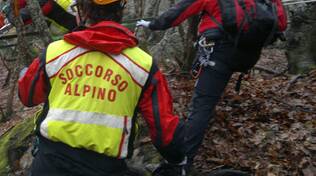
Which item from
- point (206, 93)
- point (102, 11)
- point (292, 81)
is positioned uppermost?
point (102, 11)

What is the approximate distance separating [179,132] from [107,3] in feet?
3.23

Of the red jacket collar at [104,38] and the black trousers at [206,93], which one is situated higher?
the red jacket collar at [104,38]

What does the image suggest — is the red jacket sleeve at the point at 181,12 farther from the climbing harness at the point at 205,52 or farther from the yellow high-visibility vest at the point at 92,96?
the yellow high-visibility vest at the point at 92,96

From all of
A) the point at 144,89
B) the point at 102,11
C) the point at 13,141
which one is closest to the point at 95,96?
the point at 144,89

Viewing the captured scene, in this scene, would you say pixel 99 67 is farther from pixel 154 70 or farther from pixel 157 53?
pixel 157 53

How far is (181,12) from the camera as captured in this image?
15.7 ft

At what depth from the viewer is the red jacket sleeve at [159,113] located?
10.6ft

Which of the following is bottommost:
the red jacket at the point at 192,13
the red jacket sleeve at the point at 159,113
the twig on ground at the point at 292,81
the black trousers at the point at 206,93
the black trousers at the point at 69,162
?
the twig on ground at the point at 292,81

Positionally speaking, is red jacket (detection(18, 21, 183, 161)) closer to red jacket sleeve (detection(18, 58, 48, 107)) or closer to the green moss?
red jacket sleeve (detection(18, 58, 48, 107))

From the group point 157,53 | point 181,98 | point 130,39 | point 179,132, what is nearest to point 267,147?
point 181,98

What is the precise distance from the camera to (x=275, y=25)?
15.1 ft

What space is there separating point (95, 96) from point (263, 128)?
3534mm

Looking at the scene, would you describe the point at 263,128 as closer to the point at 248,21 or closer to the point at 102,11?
the point at 248,21

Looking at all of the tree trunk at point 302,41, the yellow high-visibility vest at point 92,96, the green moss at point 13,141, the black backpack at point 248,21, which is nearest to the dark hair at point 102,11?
the yellow high-visibility vest at point 92,96
